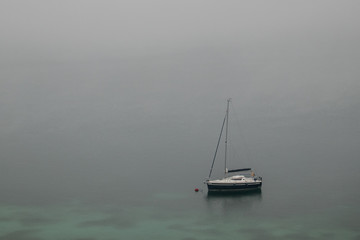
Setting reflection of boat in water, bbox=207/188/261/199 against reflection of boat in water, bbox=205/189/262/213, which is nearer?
reflection of boat in water, bbox=205/189/262/213

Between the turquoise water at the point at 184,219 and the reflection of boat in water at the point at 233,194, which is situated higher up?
the reflection of boat in water at the point at 233,194

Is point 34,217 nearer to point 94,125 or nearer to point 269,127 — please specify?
point 94,125

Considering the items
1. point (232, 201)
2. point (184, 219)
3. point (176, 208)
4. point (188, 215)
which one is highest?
point (232, 201)

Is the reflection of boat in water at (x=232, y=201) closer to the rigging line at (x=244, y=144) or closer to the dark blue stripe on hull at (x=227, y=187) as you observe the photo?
the dark blue stripe on hull at (x=227, y=187)

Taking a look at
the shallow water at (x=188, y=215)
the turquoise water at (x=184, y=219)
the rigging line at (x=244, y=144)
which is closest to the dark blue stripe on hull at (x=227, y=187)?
the shallow water at (x=188, y=215)

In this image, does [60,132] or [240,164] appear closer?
[240,164]

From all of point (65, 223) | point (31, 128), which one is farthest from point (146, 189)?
point (31, 128)

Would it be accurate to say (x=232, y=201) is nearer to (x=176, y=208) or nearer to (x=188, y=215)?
(x=176, y=208)

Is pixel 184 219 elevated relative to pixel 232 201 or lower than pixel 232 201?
lower

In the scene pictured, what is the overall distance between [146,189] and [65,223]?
11454mm

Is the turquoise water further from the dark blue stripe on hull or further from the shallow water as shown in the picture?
the dark blue stripe on hull

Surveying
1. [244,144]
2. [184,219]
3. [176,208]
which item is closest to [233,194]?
[176,208]

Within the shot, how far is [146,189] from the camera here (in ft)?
156

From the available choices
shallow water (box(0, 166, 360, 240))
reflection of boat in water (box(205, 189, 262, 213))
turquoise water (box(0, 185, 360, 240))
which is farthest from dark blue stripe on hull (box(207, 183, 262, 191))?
turquoise water (box(0, 185, 360, 240))
